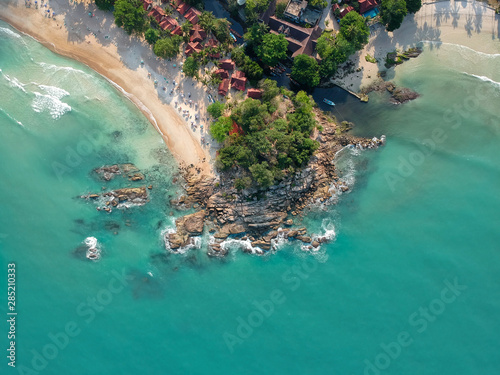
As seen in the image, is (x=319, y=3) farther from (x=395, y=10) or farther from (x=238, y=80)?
(x=238, y=80)

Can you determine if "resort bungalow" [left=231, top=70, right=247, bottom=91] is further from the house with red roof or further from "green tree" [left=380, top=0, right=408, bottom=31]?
"green tree" [left=380, top=0, right=408, bottom=31]

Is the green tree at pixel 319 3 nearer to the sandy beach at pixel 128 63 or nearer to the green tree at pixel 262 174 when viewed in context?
the sandy beach at pixel 128 63

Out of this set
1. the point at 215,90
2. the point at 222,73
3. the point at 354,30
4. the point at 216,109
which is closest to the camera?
the point at 354,30

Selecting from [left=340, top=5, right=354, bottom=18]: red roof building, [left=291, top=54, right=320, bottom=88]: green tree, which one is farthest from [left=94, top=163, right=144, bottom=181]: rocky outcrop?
[left=340, top=5, right=354, bottom=18]: red roof building

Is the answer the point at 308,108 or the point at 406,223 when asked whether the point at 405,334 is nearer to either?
the point at 406,223

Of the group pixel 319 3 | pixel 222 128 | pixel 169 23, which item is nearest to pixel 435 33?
pixel 319 3

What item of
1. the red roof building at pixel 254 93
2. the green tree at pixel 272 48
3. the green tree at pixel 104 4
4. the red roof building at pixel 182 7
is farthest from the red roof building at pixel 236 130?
the green tree at pixel 104 4
